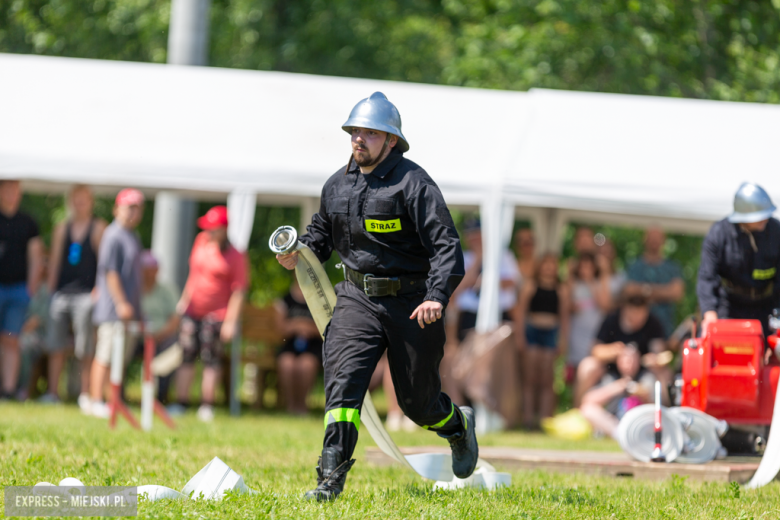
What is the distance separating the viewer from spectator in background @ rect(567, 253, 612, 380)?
11.1 metres

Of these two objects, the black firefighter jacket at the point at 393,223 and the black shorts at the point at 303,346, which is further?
the black shorts at the point at 303,346

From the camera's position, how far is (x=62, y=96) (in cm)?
1033

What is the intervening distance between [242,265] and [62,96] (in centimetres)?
256

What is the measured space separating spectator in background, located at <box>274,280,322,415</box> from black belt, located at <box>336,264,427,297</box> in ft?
20.3

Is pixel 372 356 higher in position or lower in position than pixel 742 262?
lower

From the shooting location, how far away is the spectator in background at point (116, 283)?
943cm

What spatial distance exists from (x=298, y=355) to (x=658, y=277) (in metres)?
4.17

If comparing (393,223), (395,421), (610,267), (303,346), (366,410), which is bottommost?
(395,421)

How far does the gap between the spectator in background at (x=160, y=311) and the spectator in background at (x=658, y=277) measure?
5163mm

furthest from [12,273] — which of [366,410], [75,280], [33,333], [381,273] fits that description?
[381,273]

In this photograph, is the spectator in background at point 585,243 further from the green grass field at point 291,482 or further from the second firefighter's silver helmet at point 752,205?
the second firefighter's silver helmet at point 752,205

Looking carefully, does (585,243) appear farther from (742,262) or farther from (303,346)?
(742,262)

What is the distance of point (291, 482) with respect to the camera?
5.82m

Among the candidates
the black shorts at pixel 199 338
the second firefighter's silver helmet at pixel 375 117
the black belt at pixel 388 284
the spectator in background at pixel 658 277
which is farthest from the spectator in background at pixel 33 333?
the second firefighter's silver helmet at pixel 375 117
